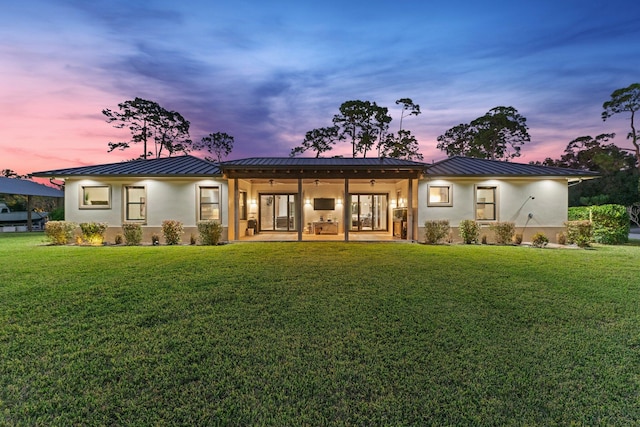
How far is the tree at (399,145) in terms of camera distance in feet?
84.4

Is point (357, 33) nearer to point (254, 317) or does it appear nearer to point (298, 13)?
point (298, 13)

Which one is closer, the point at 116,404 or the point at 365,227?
the point at 116,404

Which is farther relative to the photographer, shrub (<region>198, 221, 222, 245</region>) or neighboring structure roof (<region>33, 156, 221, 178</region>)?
neighboring structure roof (<region>33, 156, 221, 178</region>)

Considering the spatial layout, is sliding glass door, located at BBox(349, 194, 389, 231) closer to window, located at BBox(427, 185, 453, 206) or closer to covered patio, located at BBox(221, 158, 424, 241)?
covered patio, located at BBox(221, 158, 424, 241)

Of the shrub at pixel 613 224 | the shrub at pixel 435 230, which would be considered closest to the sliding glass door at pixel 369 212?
the shrub at pixel 435 230

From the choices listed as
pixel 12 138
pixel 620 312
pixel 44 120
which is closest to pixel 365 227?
pixel 620 312

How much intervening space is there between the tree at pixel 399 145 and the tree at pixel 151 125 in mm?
18657

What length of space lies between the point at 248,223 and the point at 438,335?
12553mm

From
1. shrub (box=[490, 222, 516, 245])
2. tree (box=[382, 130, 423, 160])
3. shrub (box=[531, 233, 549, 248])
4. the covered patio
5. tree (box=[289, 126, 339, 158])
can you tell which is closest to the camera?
shrub (box=[531, 233, 549, 248])

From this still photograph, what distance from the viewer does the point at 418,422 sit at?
2018 millimetres

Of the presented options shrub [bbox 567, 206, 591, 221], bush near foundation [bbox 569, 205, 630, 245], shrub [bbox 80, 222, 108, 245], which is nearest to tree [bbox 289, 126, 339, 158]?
shrub [bbox 567, 206, 591, 221]

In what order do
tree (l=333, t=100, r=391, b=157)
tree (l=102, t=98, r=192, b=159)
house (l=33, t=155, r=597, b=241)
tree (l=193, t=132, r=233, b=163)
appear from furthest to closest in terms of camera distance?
tree (l=193, t=132, r=233, b=163), tree (l=333, t=100, r=391, b=157), tree (l=102, t=98, r=192, b=159), house (l=33, t=155, r=597, b=241)

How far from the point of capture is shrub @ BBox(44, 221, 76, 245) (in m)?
10.7

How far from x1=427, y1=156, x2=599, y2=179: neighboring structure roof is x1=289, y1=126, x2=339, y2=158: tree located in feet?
45.5
